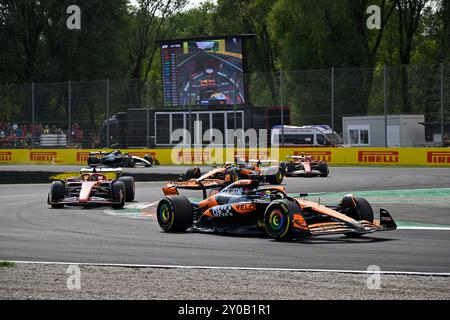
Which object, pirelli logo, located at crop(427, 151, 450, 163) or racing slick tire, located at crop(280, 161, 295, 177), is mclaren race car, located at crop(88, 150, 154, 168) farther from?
pirelli logo, located at crop(427, 151, 450, 163)

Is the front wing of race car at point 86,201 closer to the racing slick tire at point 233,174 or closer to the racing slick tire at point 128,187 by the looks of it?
the racing slick tire at point 128,187

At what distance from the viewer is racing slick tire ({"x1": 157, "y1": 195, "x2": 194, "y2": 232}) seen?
1430cm

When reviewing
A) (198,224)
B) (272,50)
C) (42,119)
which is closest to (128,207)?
(198,224)

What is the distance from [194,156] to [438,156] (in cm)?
1089

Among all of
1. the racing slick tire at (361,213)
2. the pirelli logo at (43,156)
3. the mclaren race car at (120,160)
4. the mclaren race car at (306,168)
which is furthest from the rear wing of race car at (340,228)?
the pirelli logo at (43,156)

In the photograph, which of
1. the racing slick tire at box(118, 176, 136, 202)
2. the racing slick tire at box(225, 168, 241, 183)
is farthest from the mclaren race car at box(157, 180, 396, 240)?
the racing slick tire at box(225, 168, 241, 183)

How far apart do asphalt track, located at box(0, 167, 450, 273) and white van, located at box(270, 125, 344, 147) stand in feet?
66.2

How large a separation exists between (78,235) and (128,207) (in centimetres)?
569

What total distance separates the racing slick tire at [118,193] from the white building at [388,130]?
19834mm

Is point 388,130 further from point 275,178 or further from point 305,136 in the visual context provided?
point 275,178

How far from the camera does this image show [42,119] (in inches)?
1660

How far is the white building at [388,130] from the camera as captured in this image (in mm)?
37188

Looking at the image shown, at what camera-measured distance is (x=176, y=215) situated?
562 inches

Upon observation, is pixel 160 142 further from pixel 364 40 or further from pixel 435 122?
pixel 364 40
